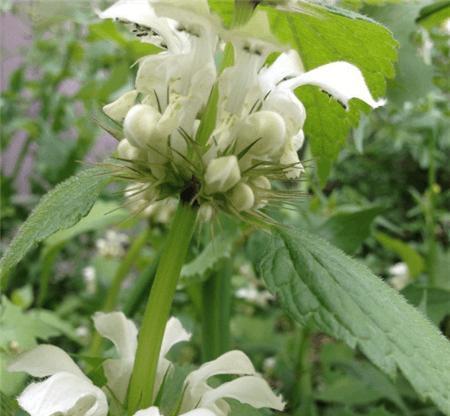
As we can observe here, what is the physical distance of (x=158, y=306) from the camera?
1.36ft

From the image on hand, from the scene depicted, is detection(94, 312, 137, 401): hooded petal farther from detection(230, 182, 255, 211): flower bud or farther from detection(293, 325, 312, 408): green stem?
detection(293, 325, 312, 408): green stem

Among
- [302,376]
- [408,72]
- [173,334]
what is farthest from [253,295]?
[173,334]

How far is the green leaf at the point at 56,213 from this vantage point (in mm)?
392

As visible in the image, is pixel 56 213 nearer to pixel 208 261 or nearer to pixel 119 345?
pixel 119 345

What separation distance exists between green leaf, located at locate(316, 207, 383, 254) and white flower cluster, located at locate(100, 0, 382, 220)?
41 centimetres

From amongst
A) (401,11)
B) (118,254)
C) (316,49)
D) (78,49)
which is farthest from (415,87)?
(78,49)

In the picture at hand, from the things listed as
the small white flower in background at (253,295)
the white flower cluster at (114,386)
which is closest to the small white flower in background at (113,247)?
the small white flower in background at (253,295)

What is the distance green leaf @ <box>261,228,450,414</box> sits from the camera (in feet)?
1.12

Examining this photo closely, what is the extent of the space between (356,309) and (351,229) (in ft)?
1.51

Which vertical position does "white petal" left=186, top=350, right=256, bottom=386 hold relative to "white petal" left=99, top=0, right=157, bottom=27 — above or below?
below

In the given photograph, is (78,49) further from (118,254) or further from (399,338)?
(399,338)

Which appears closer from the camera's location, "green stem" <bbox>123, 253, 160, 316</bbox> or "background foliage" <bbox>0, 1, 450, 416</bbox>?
"background foliage" <bbox>0, 1, 450, 416</bbox>

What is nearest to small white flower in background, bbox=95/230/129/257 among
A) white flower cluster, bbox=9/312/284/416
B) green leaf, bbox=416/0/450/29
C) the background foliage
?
the background foliage

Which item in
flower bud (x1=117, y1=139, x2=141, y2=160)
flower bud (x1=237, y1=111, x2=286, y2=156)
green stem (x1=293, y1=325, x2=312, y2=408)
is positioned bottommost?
green stem (x1=293, y1=325, x2=312, y2=408)
